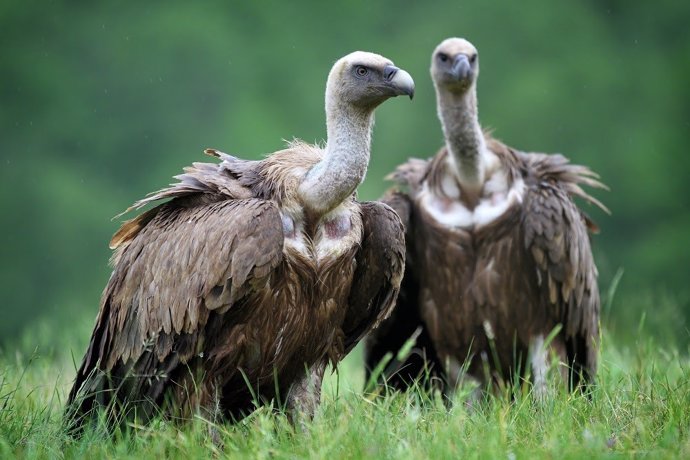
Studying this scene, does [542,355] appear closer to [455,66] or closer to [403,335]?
[403,335]

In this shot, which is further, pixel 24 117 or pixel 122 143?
pixel 24 117

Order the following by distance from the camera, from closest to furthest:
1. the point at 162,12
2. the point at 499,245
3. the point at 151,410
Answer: the point at 151,410
the point at 499,245
the point at 162,12

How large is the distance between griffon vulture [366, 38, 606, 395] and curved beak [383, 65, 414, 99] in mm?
1700

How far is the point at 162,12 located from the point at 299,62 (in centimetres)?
383

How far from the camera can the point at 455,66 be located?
7520mm

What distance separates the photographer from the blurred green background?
22406mm

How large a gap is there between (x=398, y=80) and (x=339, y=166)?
46 cm

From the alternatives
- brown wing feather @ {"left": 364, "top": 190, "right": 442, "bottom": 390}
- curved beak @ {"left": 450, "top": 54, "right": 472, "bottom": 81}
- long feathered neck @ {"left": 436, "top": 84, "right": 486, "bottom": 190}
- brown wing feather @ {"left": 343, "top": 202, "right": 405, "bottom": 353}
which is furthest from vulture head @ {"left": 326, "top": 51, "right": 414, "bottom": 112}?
brown wing feather @ {"left": 364, "top": 190, "right": 442, "bottom": 390}

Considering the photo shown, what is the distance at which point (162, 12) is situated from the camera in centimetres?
2838

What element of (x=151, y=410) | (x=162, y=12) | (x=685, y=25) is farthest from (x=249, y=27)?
(x=151, y=410)

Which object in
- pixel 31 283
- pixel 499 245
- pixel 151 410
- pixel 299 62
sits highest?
pixel 299 62

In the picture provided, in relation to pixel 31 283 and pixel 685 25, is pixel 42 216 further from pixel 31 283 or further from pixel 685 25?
pixel 685 25

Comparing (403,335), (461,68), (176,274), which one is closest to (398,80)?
(176,274)

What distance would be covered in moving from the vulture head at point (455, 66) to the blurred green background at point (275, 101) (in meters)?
12.8
